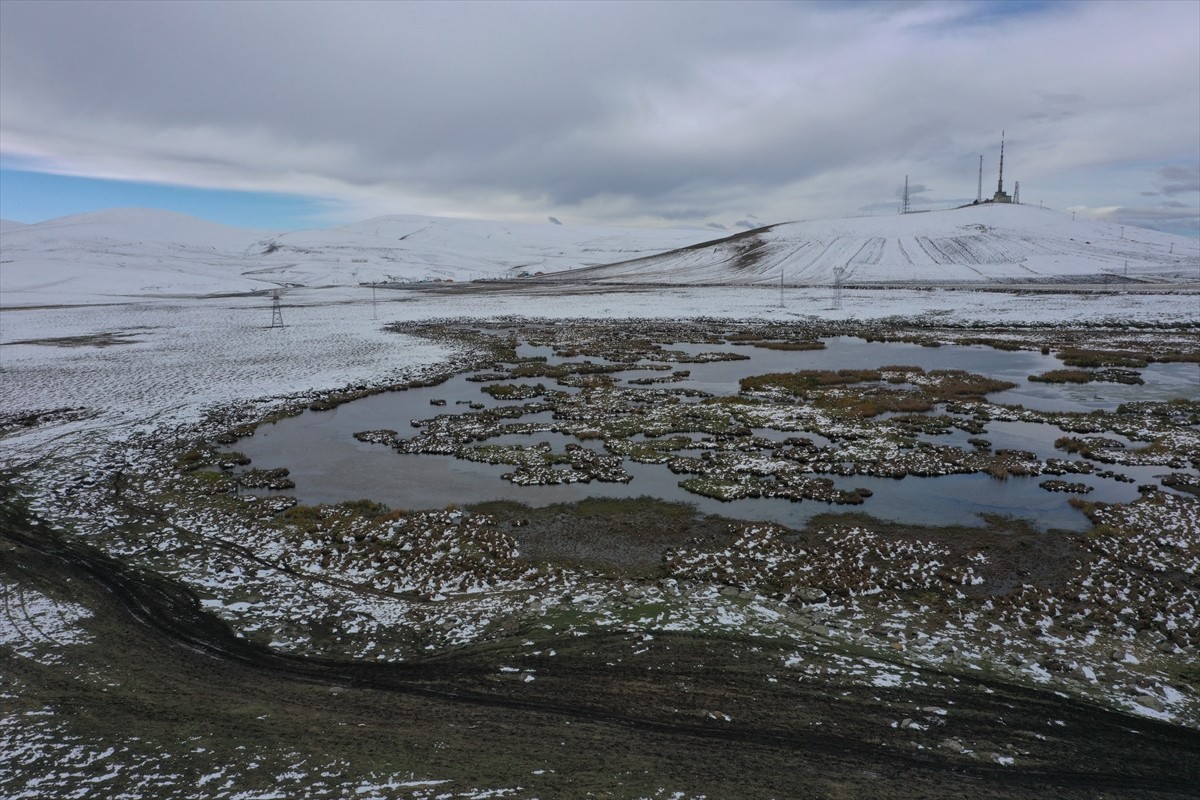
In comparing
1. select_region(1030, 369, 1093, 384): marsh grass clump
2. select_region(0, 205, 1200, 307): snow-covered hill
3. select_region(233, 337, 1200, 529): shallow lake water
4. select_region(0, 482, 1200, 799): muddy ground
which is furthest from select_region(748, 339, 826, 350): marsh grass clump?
select_region(0, 205, 1200, 307): snow-covered hill

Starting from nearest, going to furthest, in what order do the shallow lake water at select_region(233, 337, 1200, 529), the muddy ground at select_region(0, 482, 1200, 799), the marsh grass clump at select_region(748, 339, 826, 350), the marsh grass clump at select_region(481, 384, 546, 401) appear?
1. the muddy ground at select_region(0, 482, 1200, 799)
2. the shallow lake water at select_region(233, 337, 1200, 529)
3. the marsh grass clump at select_region(481, 384, 546, 401)
4. the marsh grass clump at select_region(748, 339, 826, 350)

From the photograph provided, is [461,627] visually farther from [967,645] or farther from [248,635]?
[967,645]

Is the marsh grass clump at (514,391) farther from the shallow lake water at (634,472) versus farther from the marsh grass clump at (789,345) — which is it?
the marsh grass clump at (789,345)

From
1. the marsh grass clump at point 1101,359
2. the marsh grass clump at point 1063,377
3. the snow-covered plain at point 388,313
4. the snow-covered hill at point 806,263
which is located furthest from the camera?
the snow-covered hill at point 806,263

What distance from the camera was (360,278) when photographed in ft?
534

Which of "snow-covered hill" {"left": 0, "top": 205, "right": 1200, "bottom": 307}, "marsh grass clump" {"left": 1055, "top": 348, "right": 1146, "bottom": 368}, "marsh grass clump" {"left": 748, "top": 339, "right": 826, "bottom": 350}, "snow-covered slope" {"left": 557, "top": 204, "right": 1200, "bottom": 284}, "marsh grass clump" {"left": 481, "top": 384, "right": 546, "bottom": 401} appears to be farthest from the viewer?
"snow-covered slope" {"left": 557, "top": 204, "right": 1200, "bottom": 284}

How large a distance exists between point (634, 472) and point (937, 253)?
494ft

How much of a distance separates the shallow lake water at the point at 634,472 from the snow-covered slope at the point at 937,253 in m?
83.8

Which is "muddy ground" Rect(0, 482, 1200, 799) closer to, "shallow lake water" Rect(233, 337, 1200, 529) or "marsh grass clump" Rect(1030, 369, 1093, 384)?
"shallow lake water" Rect(233, 337, 1200, 529)

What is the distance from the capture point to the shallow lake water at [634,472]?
58.4 feet

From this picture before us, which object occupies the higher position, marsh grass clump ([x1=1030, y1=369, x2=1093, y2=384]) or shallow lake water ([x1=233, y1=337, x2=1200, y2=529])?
marsh grass clump ([x1=1030, y1=369, x2=1093, y2=384])

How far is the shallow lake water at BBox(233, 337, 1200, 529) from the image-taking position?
17.8 metres

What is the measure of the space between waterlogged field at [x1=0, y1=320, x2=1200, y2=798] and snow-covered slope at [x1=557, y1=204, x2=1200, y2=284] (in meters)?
98.3

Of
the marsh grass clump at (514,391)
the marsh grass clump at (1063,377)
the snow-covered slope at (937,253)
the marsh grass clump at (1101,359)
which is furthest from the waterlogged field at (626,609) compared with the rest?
the snow-covered slope at (937,253)
